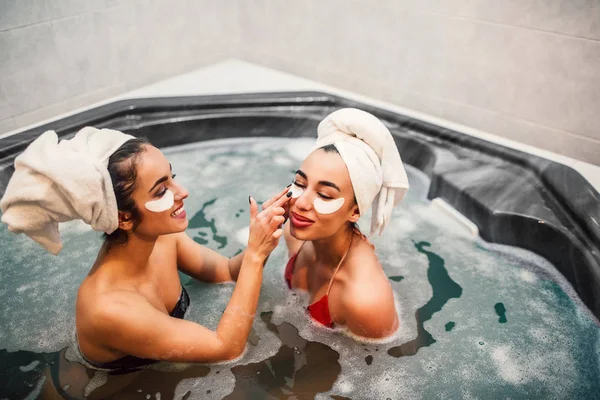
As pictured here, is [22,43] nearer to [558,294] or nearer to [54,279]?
[54,279]

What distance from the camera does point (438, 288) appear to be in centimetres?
238

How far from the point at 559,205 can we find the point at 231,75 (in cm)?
232

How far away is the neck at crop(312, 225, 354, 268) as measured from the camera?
6.31ft

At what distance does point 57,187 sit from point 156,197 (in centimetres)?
30

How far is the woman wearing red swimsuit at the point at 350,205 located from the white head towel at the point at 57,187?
61 cm

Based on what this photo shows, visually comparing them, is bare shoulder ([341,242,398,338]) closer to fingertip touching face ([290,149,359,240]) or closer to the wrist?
fingertip touching face ([290,149,359,240])

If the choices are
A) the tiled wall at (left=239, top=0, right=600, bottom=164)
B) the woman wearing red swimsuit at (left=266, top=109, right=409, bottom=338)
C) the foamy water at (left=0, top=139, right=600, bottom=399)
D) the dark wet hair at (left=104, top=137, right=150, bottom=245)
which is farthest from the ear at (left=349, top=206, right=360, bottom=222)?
the tiled wall at (left=239, top=0, right=600, bottom=164)

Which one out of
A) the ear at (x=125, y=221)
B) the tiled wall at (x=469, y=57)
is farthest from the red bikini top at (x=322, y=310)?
the tiled wall at (x=469, y=57)

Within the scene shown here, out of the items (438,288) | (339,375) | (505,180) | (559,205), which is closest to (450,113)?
(505,180)

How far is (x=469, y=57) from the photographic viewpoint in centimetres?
301

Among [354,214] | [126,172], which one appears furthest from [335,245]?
[126,172]

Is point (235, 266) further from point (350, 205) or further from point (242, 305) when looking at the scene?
point (350, 205)

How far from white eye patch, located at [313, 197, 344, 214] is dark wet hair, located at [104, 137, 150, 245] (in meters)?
0.56

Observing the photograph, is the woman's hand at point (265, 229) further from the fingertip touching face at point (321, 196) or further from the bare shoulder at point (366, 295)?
the bare shoulder at point (366, 295)
